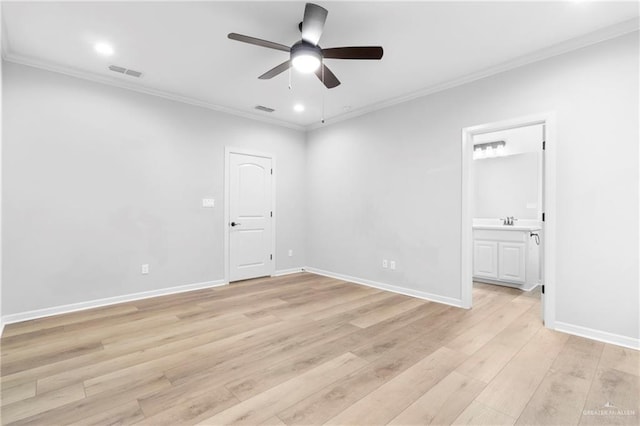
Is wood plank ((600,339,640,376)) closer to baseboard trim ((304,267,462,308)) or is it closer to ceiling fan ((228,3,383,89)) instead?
baseboard trim ((304,267,462,308))

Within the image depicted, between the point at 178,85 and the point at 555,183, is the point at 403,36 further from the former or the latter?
the point at 178,85

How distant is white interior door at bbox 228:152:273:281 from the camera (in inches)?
197

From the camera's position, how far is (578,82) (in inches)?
115

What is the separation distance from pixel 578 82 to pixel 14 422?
5.03 m

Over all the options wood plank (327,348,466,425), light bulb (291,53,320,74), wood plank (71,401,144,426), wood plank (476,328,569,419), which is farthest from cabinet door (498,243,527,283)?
wood plank (71,401,144,426)

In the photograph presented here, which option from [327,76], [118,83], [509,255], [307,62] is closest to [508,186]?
[509,255]

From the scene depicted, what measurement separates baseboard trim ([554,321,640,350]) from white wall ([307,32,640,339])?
28 millimetres

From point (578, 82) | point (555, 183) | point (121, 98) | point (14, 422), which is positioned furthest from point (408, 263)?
point (121, 98)

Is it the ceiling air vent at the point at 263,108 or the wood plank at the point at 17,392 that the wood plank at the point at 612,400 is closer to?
the wood plank at the point at 17,392

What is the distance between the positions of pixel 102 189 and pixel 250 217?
6.98 feet

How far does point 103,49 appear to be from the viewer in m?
3.10

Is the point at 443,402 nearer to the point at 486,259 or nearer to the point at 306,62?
the point at 306,62

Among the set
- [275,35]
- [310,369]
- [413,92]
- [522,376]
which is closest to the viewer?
[522,376]

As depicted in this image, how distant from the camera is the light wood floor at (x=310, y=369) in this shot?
1.77 meters
